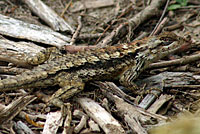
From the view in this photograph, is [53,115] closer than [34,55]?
Yes

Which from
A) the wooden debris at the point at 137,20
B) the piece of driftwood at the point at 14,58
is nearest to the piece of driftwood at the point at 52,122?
the piece of driftwood at the point at 14,58

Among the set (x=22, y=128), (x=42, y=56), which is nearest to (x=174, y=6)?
(x=42, y=56)

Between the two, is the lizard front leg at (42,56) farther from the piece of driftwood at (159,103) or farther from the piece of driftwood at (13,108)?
the piece of driftwood at (159,103)

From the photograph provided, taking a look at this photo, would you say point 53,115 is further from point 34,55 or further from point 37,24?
point 37,24

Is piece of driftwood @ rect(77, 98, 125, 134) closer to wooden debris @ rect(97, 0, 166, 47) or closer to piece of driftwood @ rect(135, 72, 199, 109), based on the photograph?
piece of driftwood @ rect(135, 72, 199, 109)

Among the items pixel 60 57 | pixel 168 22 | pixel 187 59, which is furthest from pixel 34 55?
pixel 168 22

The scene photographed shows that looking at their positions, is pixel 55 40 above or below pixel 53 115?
above

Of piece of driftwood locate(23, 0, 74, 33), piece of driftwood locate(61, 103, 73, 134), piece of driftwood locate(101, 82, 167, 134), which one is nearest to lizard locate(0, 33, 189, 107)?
piece of driftwood locate(61, 103, 73, 134)
